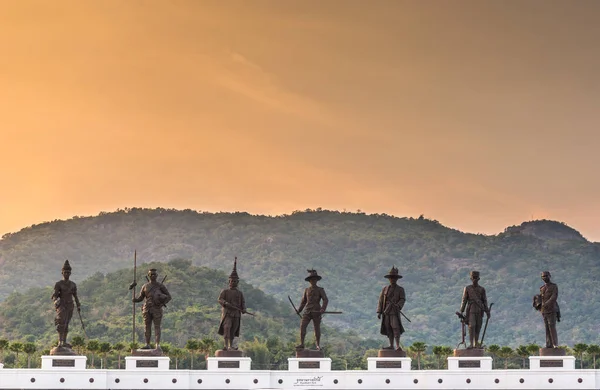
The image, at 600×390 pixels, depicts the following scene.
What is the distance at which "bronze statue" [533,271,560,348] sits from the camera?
135 feet

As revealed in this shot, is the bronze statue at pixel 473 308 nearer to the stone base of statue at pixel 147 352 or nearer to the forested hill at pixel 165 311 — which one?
the stone base of statue at pixel 147 352

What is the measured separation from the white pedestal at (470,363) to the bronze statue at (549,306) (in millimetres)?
2055

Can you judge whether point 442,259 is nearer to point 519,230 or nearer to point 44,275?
point 519,230

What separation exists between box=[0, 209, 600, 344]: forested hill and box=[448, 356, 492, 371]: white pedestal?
267ft

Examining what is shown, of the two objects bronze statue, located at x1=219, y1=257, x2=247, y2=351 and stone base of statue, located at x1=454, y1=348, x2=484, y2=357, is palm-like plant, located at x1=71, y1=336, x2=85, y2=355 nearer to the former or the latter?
bronze statue, located at x1=219, y1=257, x2=247, y2=351

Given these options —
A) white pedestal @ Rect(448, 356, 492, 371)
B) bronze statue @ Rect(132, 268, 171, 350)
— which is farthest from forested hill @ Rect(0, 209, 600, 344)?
bronze statue @ Rect(132, 268, 171, 350)

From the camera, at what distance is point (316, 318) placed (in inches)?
1640

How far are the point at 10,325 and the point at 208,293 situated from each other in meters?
16.9

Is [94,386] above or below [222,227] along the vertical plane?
below

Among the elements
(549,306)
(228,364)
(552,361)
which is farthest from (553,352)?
(228,364)

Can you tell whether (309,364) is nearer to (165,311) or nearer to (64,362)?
(64,362)

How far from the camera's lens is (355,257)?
157250 millimetres

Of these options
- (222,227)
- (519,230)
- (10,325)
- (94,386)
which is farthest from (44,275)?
(94,386)

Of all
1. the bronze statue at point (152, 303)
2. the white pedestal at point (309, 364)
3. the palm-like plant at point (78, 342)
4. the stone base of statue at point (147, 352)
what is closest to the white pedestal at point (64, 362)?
the stone base of statue at point (147, 352)
